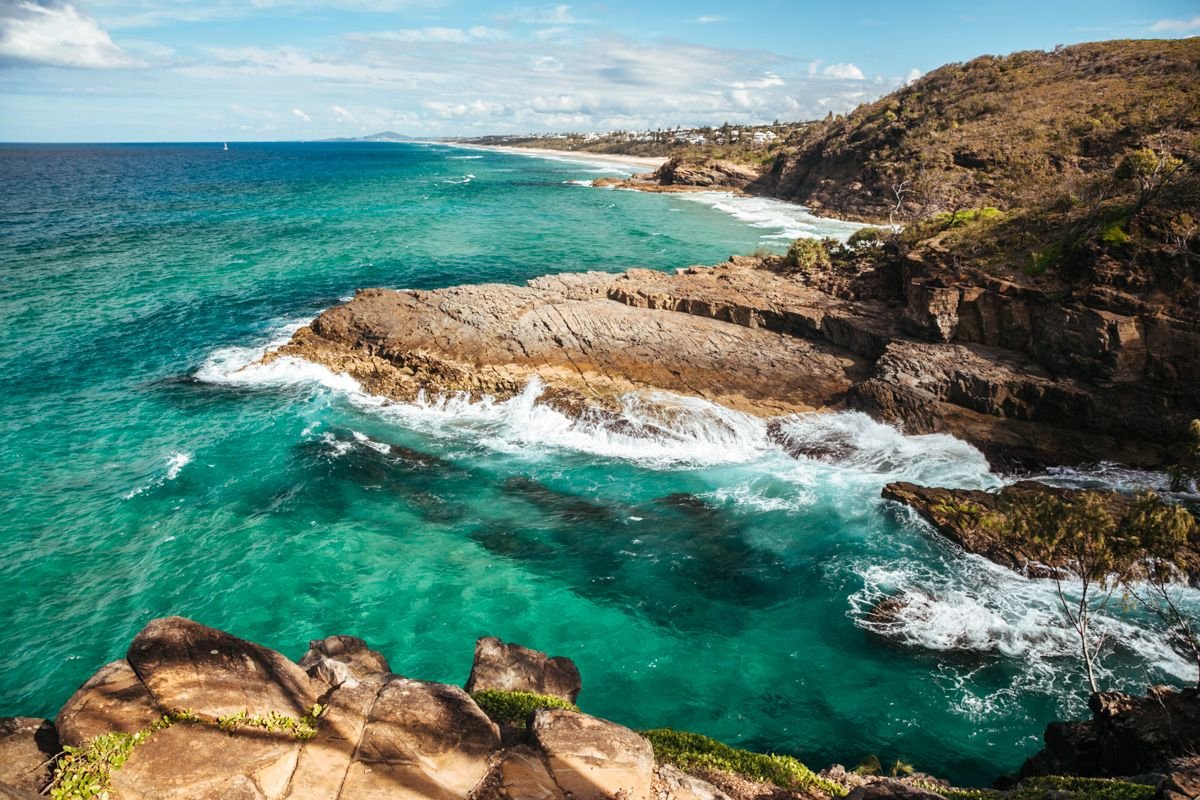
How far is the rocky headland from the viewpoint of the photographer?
7.62 meters

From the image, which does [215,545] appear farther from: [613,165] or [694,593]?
[613,165]

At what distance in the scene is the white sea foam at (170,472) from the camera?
2098 centimetres

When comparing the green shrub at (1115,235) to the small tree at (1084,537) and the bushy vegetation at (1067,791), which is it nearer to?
the small tree at (1084,537)

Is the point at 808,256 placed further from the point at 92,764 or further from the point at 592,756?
the point at 92,764

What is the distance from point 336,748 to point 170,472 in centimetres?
1842

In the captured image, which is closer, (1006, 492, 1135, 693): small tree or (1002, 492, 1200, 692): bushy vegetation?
(1002, 492, 1200, 692): bushy vegetation

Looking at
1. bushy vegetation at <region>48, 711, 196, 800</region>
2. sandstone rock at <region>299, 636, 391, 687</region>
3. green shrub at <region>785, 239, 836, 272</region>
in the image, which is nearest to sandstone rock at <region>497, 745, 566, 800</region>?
sandstone rock at <region>299, 636, 391, 687</region>

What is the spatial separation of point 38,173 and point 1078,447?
584 feet

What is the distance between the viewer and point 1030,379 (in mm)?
22719

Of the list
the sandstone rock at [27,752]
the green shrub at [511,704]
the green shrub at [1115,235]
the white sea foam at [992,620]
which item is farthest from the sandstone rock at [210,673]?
the green shrub at [1115,235]

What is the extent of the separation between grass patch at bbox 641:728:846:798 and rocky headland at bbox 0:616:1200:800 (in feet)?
0.12

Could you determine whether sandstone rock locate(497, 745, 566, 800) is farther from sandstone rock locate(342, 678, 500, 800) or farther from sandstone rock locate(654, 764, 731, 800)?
sandstone rock locate(654, 764, 731, 800)

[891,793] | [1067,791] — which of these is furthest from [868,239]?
[891,793]

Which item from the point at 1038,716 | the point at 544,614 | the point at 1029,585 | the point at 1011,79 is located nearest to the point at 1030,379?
the point at 1029,585
